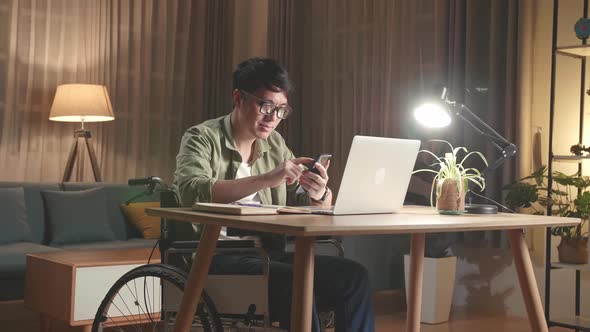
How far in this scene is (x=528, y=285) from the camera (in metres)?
2.24

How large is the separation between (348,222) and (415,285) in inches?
35.9

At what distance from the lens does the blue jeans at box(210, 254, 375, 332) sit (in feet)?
6.77

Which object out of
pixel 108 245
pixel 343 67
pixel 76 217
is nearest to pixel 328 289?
pixel 108 245

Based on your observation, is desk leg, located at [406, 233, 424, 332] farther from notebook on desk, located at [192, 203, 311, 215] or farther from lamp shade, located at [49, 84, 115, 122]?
lamp shade, located at [49, 84, 115, 122]

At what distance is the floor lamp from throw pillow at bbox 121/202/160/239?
0.41m

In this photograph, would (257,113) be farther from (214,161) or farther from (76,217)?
(76,217)

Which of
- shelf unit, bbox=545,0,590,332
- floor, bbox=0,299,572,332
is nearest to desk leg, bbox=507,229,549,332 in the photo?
shelf unit, bbox=545,0,590,332

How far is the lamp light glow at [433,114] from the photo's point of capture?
2.45 m

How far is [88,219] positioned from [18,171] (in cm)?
84

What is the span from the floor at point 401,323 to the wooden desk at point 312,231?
152cm

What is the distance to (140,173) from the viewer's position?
5.63m

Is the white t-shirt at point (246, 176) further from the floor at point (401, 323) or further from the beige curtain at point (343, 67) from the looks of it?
the beige curtain at point (343, 67)

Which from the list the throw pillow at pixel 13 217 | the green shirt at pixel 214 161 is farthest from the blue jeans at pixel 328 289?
the throw pillow at pixel 13 217

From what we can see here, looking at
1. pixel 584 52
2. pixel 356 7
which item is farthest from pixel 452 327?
pixel 356 7
